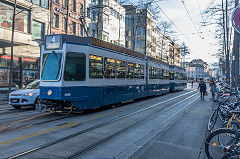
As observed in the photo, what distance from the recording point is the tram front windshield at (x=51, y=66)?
9.06 m

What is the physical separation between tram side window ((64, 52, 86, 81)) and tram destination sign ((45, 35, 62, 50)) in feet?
1.83

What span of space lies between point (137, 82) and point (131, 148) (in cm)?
1007

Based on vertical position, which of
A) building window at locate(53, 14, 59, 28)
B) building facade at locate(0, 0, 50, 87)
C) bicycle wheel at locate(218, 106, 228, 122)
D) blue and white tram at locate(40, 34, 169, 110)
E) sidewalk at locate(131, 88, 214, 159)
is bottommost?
sidewalk at locate(131, 88, 214, 159)

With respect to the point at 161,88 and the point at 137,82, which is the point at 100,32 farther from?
the point at 137,82

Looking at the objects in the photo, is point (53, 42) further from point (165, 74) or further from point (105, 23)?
point (105, 23)

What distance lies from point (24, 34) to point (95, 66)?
1580 cm

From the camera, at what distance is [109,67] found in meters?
11.5

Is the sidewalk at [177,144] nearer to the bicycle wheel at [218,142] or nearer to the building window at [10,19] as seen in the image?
the bicycle wheel at [218,142]

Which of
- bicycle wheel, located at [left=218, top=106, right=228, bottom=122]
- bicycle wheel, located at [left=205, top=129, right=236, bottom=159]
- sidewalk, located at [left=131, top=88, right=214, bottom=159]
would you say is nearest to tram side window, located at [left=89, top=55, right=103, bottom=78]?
sidewalk, located at [left=131, top=88, right=214, bottom=159]

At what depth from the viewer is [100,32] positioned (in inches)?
1373

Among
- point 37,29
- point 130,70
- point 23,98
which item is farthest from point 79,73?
point 37,29

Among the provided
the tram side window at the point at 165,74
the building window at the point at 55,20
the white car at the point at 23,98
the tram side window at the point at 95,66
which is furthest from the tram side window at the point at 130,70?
the building window at the point at 55,20

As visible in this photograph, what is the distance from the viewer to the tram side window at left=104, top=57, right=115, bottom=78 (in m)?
11.2

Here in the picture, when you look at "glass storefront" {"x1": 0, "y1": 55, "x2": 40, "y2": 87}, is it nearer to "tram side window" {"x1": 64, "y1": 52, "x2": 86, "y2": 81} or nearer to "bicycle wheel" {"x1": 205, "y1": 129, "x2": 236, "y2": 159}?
"tram side window" {"x1": 64, "y1": 52, "x2": 86, "y2": 81}
